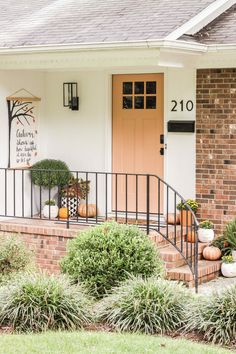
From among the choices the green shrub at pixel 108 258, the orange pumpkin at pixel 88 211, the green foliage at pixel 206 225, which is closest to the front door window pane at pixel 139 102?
the orange pumpkin at pixel 88 211

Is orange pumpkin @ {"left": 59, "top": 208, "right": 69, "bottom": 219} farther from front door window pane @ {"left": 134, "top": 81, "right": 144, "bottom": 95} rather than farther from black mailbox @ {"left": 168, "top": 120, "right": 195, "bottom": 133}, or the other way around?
front door window pane @ {"left": 134, "top": 81, "right": 144, "bottom": 95}

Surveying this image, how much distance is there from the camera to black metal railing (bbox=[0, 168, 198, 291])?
12.7 m

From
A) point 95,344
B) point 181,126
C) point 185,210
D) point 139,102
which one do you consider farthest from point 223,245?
→ point 95,344

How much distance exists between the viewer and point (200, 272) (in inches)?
444

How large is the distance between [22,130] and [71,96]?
103cm

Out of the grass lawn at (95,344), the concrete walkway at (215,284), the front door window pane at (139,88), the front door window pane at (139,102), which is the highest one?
the front door window pane at (139,88)

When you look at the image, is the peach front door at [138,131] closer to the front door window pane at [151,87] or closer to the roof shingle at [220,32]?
the front door window pane at [151,87]

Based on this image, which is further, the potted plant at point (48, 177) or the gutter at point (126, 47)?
the potted plant at point (48, 177)

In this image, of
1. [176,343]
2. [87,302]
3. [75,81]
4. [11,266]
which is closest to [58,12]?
[75,81]

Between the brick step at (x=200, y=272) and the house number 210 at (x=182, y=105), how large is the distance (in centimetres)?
238

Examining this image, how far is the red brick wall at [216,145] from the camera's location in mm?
12234

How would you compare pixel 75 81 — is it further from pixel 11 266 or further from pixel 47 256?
pixel 11 266

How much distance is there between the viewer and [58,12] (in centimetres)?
1373

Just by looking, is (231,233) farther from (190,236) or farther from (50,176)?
(50,176)
